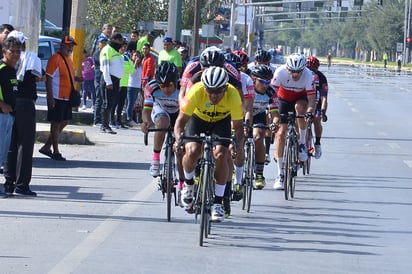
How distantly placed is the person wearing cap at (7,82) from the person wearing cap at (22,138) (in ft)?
1.52

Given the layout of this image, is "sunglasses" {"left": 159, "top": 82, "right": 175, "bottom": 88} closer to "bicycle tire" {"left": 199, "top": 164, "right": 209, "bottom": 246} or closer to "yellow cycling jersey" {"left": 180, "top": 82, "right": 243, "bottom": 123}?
"yellow cycling jersey" {"left": 180, "top": 82, "right": 243, "bottom": 123}

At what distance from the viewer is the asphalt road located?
9.83 metres

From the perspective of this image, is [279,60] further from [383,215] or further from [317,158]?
[383,215]

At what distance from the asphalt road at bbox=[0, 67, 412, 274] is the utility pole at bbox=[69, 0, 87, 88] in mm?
5321

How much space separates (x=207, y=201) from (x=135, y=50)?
57.6ft

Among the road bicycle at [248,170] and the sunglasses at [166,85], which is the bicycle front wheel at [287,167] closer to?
the road bicycle at [248,170]

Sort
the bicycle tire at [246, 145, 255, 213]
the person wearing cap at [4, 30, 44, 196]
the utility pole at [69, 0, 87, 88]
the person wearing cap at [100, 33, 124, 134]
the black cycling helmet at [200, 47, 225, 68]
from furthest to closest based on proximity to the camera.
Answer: the utility pole at [69, 0, 87, 88] < the person wearing cap at [100, 33, 124, 134] < the person wearing cap at [4, 30, 44, 196] < the bicycle tire at [246, 145, 255, 213] < the black cycling helmet at [200, 47, 225, 68]

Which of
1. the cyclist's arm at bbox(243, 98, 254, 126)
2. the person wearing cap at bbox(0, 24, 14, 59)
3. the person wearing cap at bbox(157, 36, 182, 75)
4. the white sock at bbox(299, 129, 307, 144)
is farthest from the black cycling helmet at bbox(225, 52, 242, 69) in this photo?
the person wearing cap at bbox(157, 36, 182, 75)

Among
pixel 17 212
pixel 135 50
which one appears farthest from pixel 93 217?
pixel 135 50

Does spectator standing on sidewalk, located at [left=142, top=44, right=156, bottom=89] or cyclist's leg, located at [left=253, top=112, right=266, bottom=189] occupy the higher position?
spectator standing on sidewalk, located at [left=142, top=44, right=156, bottom=89]

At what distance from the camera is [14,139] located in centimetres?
1391

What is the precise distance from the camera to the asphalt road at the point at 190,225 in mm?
9828

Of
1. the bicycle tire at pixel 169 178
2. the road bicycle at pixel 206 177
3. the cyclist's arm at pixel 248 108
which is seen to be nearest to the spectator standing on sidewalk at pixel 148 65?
the cyclist's arm at pixel 248 108

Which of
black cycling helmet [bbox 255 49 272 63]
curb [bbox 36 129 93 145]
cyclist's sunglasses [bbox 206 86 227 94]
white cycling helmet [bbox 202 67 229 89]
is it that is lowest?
curb [bbox 36 129 93 145]
